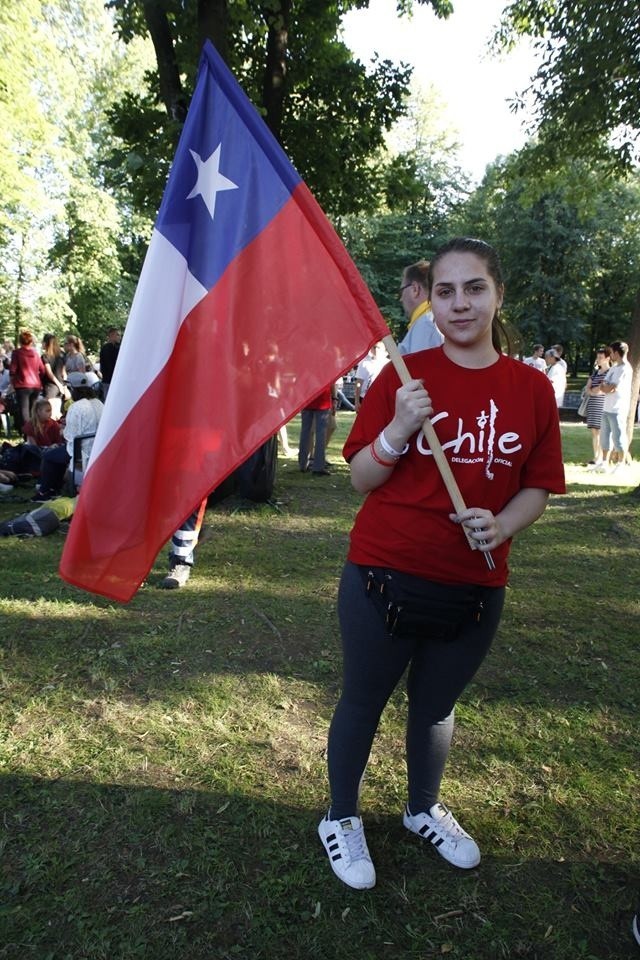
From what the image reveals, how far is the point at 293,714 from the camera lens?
3.42 metres

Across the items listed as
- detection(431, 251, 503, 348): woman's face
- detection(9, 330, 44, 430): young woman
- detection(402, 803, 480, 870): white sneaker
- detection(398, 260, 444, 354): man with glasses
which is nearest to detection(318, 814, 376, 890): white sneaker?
detection(402, 803, 480, 870): white sneaker

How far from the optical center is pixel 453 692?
226 centimetres

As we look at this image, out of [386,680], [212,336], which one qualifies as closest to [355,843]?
[386,680]

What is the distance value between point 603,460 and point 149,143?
27.2ft

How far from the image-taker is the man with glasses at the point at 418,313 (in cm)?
384

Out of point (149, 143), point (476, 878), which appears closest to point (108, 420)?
point (476, 878)

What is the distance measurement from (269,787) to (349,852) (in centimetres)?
57

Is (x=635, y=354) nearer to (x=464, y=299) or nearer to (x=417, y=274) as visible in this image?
→ (x=417, y=274)

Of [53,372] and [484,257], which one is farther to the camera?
[53,372]

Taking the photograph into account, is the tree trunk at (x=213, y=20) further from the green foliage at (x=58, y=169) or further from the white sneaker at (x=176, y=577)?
the green foliage at (x=58, y=169)

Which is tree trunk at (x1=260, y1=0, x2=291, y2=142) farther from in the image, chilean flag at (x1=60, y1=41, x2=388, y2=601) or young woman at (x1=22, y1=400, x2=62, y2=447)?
chilean flag at (x1=60, y1=41, x2=388, y2=601)

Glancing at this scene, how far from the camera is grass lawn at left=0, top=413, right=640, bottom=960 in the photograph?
2186mm

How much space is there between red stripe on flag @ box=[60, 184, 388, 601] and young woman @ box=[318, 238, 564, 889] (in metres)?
0.33

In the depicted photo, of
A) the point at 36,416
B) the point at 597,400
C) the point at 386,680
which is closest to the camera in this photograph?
the point at 386,680
